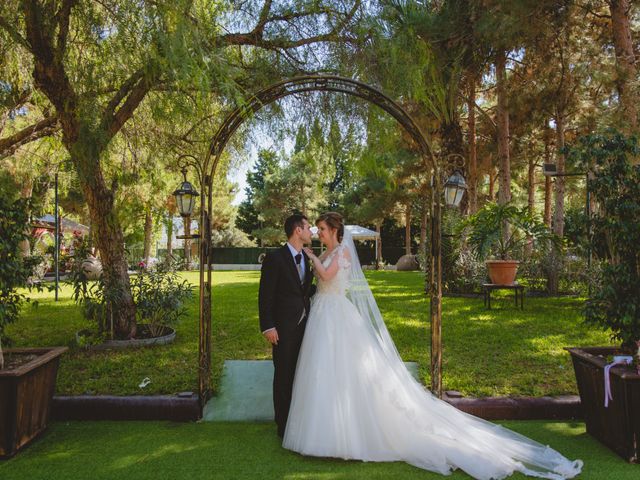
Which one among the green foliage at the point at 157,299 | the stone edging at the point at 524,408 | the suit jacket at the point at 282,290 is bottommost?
the stone edging at the point at 524,408

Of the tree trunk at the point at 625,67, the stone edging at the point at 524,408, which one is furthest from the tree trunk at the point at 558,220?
the stone edging at the point at 524,408

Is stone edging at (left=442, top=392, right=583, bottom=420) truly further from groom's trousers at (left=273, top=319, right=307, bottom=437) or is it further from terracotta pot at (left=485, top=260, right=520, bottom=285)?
terracotta pot at (left=485, top=260, right=520, bottom=285)

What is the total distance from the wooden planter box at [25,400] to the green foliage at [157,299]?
3.29 metres

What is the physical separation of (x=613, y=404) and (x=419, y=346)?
11.0ft

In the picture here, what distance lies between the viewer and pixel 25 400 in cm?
348

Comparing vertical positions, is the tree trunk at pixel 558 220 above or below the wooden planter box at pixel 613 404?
above

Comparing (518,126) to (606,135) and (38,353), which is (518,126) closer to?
(606,135)

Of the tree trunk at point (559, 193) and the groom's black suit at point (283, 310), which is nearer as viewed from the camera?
the groom's black suit at point (283, 310)

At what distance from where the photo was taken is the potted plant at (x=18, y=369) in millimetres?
3346

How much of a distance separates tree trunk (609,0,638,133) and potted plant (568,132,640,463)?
4.43m

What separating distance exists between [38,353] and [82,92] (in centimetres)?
265

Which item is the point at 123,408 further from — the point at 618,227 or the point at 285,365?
the point at 618,227

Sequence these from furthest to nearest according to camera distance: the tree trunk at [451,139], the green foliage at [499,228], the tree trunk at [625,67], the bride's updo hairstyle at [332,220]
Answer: the tree trunk at [451,139] → the green foliage at [499,228] → the tree trunk at [625,67] → the bride's updo hairstyle at [332,220]

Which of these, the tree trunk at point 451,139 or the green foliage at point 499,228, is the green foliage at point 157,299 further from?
the tree trunk at point 451,139
